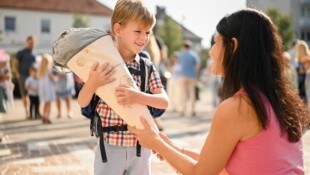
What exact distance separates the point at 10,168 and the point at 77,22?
44.1 meters

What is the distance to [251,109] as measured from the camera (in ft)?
6.70

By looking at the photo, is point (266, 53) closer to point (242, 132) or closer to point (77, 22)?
point (242, 132)

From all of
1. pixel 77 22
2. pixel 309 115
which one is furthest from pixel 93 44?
pixel 77 22

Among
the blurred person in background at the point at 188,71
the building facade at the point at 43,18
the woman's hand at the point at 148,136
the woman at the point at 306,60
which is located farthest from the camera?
the building facade at the point at 43,18

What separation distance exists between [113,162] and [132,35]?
0.68 m

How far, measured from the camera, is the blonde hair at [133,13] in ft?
8.24

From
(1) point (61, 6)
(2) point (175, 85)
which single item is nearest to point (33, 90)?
(2) point (175, 85)

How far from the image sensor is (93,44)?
93.8 inches

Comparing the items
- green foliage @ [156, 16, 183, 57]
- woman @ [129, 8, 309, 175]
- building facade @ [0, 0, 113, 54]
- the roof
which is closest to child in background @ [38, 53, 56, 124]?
woman @ [129, 8, 309, 175]

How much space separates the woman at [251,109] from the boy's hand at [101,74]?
53 cm

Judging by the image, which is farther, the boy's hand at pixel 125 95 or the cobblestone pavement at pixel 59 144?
the cobblestone pavement at pixel 59 144

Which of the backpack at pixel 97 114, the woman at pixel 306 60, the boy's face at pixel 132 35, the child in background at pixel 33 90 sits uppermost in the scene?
the boy's face at pixel 132 35

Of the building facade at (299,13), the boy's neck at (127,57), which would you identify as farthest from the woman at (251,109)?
the building facade at (299,13)

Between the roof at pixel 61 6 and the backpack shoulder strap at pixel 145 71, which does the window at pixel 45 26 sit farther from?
the backpack shoulder strap at pixel 145 71
